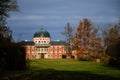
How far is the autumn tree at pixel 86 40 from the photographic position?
7275cm

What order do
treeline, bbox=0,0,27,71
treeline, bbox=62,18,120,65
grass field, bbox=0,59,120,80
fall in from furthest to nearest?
treeline, bbox=62,18,120,65, treeline, bbox=0,0,27,71, grass field, bbox=0,59,120,80

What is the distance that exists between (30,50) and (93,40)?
78414 mm

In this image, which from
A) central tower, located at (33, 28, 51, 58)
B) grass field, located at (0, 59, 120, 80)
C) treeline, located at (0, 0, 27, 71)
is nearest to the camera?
grass field, located at (0, 59, 120, 80)

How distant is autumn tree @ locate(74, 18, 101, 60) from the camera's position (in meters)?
72.8

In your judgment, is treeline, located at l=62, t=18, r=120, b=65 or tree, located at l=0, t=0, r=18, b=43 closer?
tree, located at l=0, t=0, r=18, b=43

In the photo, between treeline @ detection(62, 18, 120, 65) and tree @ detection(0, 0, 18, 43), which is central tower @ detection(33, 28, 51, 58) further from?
tree @ detection(0, 0, 18, 43)

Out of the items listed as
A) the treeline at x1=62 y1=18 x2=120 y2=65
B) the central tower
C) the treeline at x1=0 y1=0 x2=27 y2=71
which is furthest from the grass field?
the central tower

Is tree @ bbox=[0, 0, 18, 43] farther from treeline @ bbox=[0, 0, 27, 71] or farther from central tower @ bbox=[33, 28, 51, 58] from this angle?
central tower @ bbox=[33, 28, 51, 58]

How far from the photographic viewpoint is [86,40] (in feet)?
245

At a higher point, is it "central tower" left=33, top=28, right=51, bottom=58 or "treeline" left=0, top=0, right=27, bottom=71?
"central tower" left=33, top=28, right=51, bottom=58

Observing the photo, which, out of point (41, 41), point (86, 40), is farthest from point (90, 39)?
point (41, 41)

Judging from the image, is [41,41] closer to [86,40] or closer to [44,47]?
[44,47]

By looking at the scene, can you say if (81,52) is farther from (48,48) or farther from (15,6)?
(48,48)

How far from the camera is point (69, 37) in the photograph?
269ft
